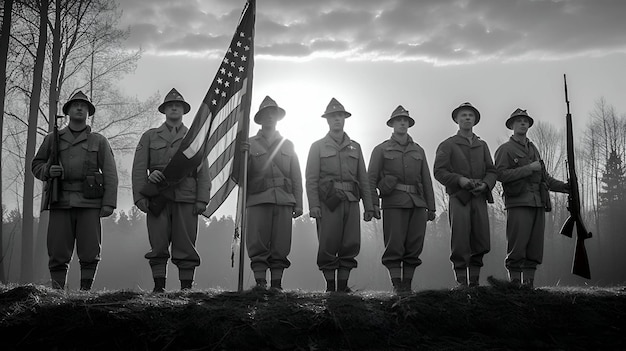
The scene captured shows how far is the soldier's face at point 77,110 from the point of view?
803cm

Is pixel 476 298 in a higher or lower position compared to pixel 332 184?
lower

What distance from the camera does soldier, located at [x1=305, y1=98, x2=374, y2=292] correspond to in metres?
8.12

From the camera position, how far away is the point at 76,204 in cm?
768

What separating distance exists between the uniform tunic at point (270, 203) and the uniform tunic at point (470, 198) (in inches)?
82.9

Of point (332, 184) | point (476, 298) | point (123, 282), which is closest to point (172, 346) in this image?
point (476, 298)

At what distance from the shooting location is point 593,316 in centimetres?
611

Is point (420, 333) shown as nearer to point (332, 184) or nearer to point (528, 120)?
point (332, 184)

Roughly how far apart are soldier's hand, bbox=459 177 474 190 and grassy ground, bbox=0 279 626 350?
2160mm

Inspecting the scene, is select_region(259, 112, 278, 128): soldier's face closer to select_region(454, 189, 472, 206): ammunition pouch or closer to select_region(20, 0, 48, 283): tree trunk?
select_region(454, 189, 472, 206): ammunition pouch

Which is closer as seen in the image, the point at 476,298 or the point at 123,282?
the point at 476,298

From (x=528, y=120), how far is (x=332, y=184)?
3197 mm

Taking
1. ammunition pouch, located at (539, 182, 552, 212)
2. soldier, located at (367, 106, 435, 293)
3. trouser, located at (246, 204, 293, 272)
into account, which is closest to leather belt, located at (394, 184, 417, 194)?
soldier, located at (367, 106, 435, 293)

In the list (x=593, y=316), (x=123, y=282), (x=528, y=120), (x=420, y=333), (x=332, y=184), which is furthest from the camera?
(x=123, y=282)

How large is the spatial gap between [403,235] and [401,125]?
5.26 ft
